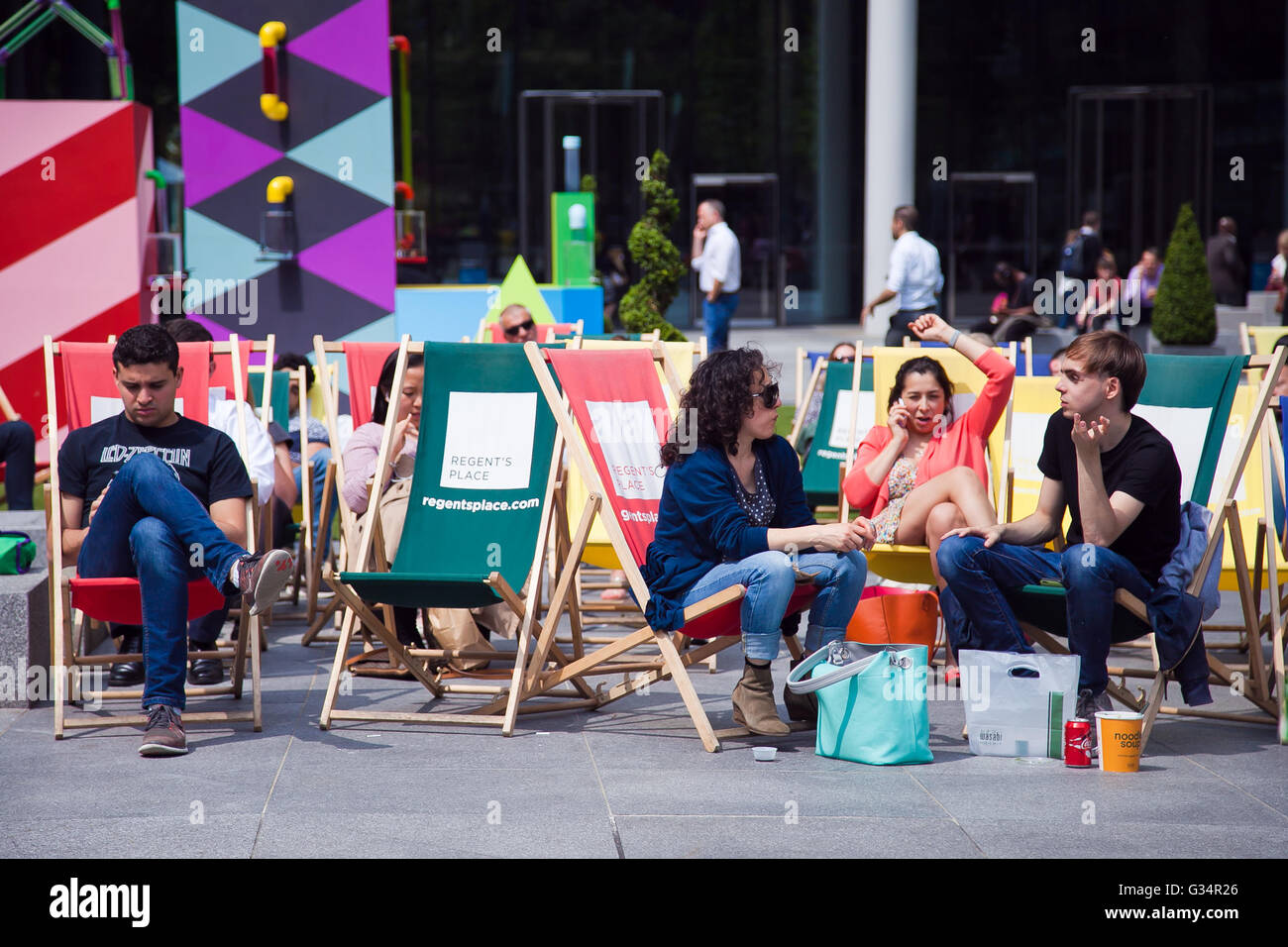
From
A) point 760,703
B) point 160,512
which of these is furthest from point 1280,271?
point 160,512

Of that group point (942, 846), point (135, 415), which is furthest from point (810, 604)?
point (135, 415)

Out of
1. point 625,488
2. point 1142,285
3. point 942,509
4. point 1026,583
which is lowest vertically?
point 1026,583

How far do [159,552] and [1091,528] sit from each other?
263cm

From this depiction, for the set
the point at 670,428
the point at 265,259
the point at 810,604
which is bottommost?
the point at 810,604

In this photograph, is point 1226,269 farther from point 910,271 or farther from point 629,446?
point 629,446

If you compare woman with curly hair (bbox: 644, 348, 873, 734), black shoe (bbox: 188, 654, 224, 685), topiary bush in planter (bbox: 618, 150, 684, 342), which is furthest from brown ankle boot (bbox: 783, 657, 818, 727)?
topiary bush in planter (bbox: 618, 150, 684, 342)

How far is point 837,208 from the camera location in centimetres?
2295

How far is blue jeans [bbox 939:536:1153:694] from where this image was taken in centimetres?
414

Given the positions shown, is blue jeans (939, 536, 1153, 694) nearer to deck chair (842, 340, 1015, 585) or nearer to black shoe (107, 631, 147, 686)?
deck chair (842, 340, 1015, 585)

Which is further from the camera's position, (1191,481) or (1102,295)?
(1102,295)

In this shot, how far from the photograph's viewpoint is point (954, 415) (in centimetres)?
557

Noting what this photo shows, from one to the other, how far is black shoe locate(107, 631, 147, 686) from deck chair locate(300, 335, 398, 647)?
29.4 inches
